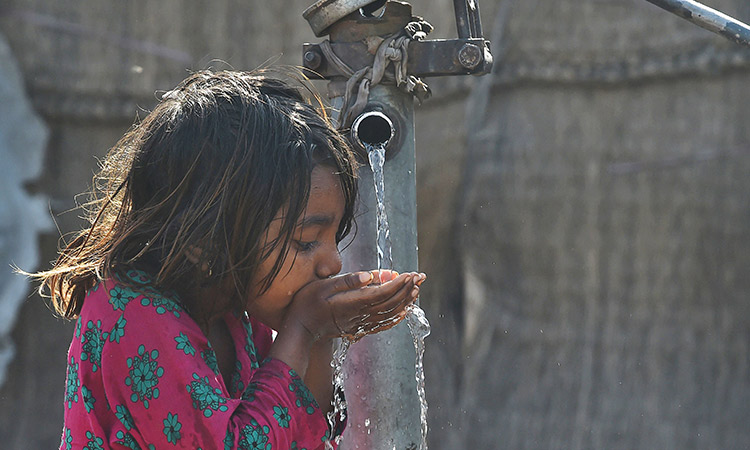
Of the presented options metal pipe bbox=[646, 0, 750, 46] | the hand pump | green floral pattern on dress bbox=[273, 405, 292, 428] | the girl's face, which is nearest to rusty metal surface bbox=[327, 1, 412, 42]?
the hand pump

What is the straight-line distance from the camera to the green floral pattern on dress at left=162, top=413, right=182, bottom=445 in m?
1.40

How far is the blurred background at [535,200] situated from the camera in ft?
12.0

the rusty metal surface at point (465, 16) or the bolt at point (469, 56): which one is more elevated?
the rusty metal surface at point (465, 16)

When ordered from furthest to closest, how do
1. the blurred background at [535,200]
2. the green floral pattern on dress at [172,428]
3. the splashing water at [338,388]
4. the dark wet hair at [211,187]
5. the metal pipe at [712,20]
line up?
the blurred background at [535,200]
the metal pipe at [712,20]
the splashing water at [338,388]
the dark wet hair at [211,187]
the green floral pattern on dress at [172,428]

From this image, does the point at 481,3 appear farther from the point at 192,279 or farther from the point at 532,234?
the point at 192,279

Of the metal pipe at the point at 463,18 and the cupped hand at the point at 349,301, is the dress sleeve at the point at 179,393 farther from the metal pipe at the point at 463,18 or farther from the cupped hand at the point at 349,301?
the metal pipe at the point at 463,18

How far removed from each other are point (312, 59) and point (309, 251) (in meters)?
0.40

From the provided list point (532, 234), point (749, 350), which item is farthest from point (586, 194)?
point (749, 350)

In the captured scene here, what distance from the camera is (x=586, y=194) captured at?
376cm

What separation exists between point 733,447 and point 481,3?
182 centimetres

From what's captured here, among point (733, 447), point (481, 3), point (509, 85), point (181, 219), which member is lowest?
point (733, 447)

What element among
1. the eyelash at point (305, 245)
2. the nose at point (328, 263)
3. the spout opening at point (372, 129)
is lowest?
the nose at point (328, 263)

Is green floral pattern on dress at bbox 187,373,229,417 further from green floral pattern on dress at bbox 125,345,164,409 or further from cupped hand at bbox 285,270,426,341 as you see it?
cupped hand at bbox 285,270,426,341

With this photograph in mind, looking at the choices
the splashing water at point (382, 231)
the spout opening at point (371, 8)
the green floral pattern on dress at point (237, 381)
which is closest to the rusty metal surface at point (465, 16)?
the spout opening at point (371, 8)
